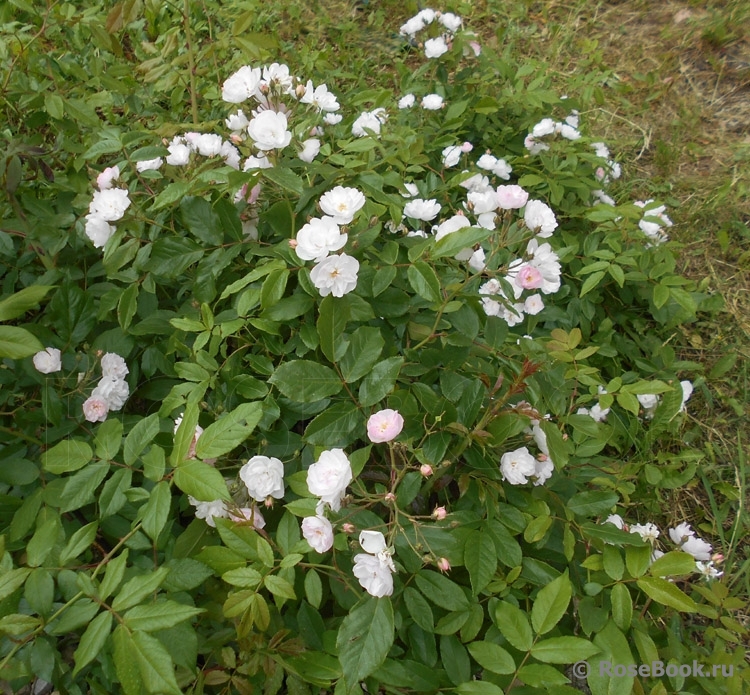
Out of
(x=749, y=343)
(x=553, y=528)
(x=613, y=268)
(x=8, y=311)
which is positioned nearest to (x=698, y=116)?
(x=749, y=343)

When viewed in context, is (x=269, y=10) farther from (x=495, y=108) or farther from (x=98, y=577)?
(x=98, y=577)

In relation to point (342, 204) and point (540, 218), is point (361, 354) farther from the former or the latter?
point (540, 218)

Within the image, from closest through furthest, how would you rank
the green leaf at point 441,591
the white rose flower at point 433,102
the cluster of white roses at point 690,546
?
the green leaf at point 441,591, the cluster of white roses at point 690,546, the white rose flower at point 433,102

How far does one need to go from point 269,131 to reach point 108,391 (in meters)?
0.72

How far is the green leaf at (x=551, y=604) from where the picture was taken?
104 cm

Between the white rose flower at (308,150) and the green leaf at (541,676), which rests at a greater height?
the white rose flower at (308,150)

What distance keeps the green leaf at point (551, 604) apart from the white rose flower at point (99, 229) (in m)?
1.24

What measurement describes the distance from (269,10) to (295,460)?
3020 millimetres

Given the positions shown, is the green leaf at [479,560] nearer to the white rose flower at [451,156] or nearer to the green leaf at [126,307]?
the green leaf at [126,307]

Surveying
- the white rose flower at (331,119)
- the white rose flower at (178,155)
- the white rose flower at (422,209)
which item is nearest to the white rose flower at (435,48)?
the white rose flower at (331,119)

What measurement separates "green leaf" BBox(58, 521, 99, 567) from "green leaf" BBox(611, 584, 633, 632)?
1.01 m

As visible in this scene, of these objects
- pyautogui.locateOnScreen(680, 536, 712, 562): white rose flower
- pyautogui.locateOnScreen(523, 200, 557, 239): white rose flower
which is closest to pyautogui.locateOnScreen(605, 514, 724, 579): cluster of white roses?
pyautogui.locateOnScreen(680, 536, 712, 562): white rose flower

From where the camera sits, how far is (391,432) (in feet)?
3.32

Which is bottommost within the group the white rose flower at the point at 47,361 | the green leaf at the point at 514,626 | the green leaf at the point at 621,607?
the green leaf at the point at 621,607
